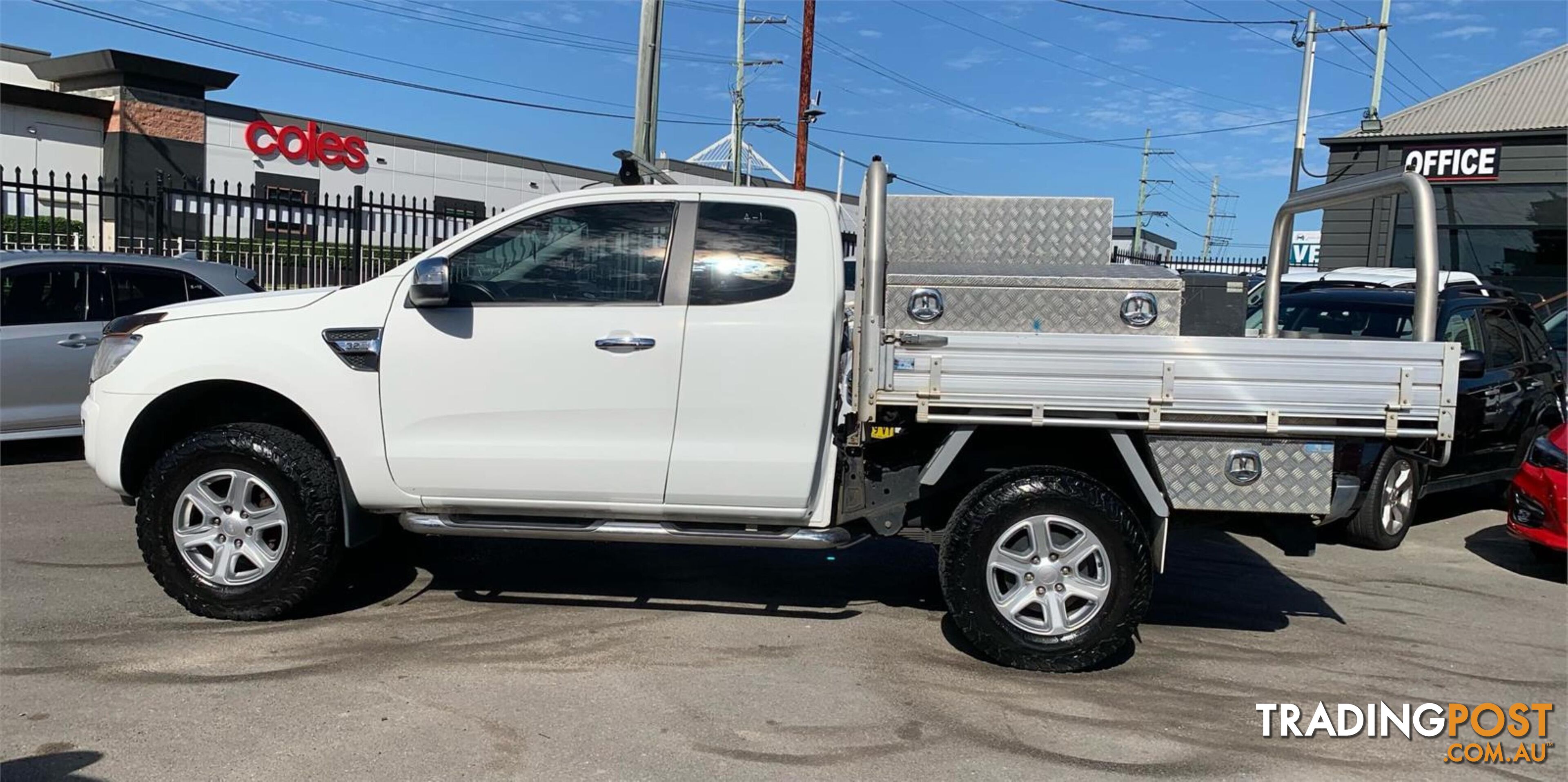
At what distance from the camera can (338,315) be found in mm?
5125

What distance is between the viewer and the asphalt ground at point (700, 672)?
392 cm

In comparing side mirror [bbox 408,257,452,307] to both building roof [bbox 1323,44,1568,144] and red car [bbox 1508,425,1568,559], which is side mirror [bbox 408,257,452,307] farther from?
building roof [bbox 1323,44,1568,144]

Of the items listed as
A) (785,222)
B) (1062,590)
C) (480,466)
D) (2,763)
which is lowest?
(2,763)

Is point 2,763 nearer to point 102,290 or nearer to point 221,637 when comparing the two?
point 221,637

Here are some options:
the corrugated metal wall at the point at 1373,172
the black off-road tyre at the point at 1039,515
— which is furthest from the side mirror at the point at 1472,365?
the corrugated metal wall at the point at 1373,172

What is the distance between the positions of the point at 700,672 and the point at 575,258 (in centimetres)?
191

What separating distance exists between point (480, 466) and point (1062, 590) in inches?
102

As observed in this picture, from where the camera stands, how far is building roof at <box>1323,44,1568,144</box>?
20.5 m

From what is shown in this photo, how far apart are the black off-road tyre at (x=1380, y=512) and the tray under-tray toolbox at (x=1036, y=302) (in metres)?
3.63

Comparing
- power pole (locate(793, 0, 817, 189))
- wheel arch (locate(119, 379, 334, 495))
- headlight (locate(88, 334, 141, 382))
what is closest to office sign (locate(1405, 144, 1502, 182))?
power pole (locate(793, 0, 817, 189))

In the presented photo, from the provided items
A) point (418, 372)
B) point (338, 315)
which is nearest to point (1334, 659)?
point (418, 372)

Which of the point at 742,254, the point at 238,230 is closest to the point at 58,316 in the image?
the point at 238,230

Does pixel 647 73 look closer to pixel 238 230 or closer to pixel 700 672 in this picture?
pixel 238 230

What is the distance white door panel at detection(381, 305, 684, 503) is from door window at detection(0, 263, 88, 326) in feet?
17.5
